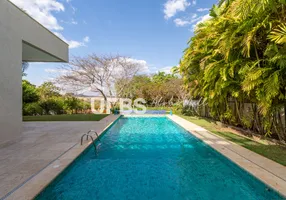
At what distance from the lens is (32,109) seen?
609 inches

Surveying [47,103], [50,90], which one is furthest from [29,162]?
[50,90]

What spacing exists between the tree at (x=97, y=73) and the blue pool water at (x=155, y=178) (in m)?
15.1

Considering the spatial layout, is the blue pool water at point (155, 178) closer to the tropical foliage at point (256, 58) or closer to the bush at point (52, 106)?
the tropical foliage at point (256, 58)

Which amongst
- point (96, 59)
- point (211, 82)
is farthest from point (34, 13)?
point (211, 82)

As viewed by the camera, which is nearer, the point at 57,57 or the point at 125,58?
the point at 57,57

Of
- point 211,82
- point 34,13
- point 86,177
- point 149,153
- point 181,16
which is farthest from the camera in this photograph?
point 181,16

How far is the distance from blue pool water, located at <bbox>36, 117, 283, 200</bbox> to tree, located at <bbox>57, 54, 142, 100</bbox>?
15096mm

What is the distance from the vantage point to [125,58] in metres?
20.6

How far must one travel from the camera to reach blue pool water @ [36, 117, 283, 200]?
10.6 feet

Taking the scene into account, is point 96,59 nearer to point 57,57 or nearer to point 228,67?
point 57,57

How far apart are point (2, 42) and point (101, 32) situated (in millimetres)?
13999

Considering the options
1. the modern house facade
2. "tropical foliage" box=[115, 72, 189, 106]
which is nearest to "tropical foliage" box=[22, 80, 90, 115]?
"tropical foliage" box=[115, 72, 189, 106]

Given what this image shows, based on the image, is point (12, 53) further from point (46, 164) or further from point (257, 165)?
point (257, 165)

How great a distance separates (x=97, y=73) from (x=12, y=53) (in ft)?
44.5
